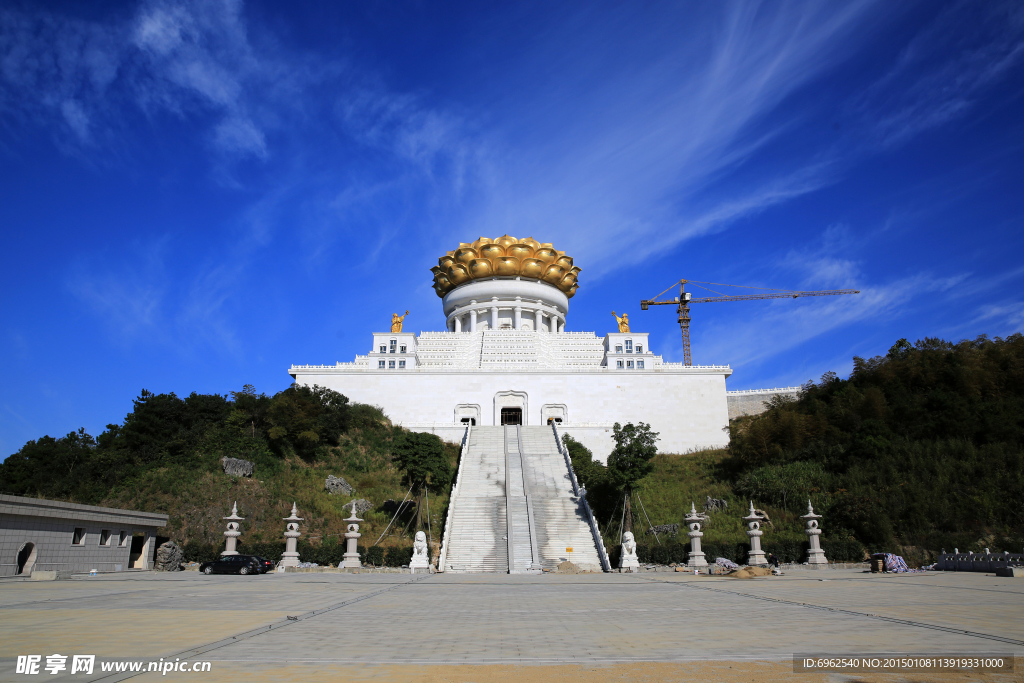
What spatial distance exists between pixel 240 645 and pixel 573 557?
14.7 metres

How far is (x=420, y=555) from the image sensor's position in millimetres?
19109

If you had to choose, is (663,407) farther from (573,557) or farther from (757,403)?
(573,557)

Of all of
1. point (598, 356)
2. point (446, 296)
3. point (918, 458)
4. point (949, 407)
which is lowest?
point (918, 458)

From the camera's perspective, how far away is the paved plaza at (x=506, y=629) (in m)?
5.11

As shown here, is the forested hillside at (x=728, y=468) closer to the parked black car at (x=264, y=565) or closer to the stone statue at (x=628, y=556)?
the stone statue at (x=628, y=556)

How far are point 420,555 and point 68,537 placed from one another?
32.4 ft

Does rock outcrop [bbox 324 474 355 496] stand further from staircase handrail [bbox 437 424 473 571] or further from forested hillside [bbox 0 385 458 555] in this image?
staircase handrail [bbox 437 424 473 571]

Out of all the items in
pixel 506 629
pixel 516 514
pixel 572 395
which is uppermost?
pixel 572 395

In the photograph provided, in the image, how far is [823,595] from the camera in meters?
10.9

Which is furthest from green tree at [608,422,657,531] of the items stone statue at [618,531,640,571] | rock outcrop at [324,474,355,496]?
rock outcrop at [324,474,355,496]

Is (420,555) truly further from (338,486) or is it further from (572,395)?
(572,395)

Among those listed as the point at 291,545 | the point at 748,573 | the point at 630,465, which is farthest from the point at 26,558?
the point at 748,573

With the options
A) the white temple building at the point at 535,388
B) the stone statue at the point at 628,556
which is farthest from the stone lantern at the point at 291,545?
the white temple building at the point at 535,388

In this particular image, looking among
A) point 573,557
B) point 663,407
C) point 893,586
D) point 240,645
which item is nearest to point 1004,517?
point 893,586
